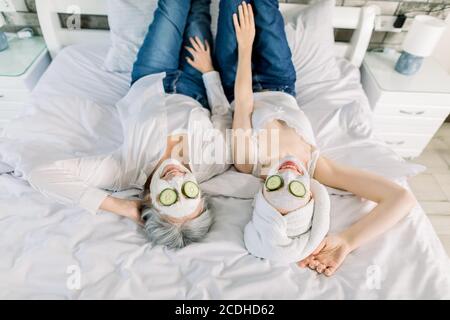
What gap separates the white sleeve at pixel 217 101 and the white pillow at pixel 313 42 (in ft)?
1.68

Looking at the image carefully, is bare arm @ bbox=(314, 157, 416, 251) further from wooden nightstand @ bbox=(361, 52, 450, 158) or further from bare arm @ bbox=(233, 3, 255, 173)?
wooden nightstand @ bbox=(361, 52, 450, 158)

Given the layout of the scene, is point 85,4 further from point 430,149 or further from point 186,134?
point 430,149

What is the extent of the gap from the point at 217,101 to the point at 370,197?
2.58 feet

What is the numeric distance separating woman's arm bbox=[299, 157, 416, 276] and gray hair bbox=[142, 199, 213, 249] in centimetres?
36

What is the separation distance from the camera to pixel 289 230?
92cm

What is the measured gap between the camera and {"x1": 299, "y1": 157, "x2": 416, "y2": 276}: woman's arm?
38.9 inches

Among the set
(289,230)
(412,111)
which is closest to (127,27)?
(289,230)

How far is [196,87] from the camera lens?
1.52 metres

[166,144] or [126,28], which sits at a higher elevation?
[126,28]

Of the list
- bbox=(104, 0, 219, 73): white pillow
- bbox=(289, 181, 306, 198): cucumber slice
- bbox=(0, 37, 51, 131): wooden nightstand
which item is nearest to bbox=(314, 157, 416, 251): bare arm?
bbox=(289, 181, 306, 198): cucumber slice

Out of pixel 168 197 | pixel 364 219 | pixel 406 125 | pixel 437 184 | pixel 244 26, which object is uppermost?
pixel 244 26

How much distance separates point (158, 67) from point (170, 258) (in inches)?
36.3

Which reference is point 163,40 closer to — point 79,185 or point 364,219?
point 79,185

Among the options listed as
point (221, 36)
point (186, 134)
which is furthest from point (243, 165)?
point (221, 36)
